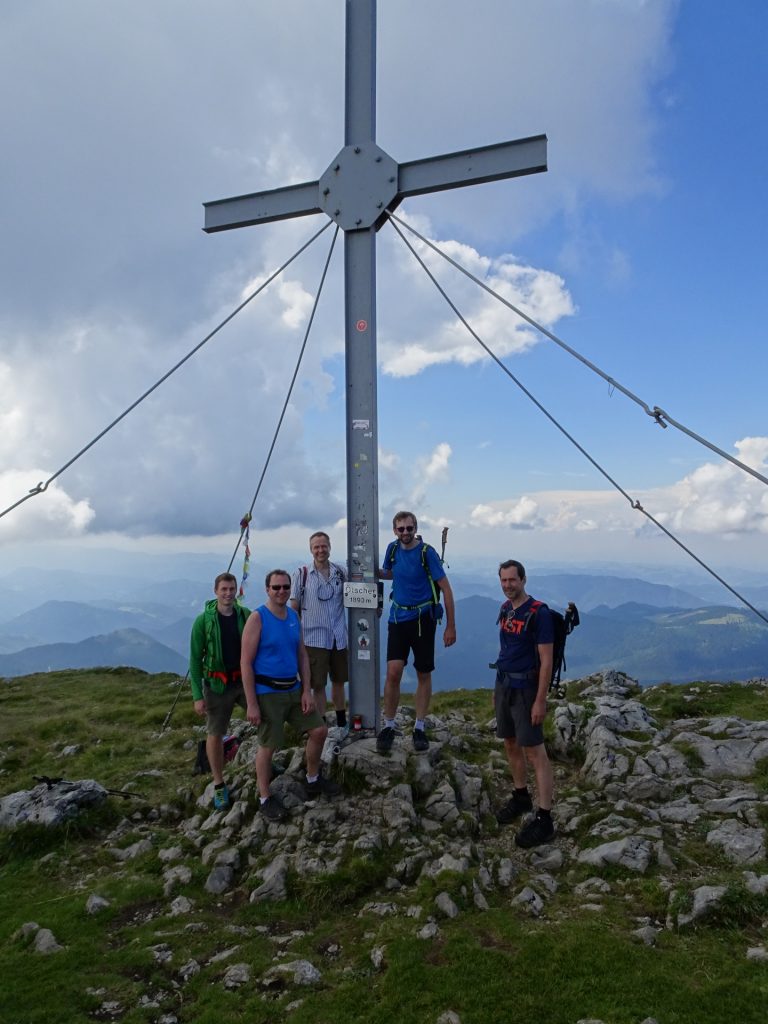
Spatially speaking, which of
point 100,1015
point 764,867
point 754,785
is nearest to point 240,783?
point 100,1015

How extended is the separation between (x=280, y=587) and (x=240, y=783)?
313 centimetres

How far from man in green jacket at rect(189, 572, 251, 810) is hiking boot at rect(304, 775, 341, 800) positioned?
1.28 meters

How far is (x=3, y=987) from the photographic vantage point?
4754mm

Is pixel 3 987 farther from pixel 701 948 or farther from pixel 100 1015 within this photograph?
pixel 701 948

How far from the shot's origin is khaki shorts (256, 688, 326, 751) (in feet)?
22.4

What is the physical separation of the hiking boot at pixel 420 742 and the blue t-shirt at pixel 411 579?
1.73 m

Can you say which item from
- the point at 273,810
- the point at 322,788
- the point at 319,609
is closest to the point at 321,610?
the point at 319,609

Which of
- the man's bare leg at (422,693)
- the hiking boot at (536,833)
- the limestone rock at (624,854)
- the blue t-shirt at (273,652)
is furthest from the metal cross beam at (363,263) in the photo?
the limestone rock at (624,854)

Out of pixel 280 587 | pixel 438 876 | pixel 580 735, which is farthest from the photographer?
pixel 580 735

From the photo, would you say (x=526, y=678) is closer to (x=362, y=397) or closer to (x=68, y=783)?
(x=362, y=397)

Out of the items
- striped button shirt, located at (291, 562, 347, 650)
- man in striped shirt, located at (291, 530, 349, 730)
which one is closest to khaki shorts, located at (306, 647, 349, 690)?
man in striped shirt, located at (291, 530, 349, 730)

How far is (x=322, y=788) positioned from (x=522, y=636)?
3.16 m

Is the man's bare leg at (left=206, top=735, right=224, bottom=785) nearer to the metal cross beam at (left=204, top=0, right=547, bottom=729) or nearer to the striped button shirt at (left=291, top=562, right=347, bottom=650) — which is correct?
the striped button shirt at (left=291, top=562, right=347, bottom=650)

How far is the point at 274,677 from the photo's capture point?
6.81 m
